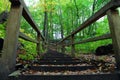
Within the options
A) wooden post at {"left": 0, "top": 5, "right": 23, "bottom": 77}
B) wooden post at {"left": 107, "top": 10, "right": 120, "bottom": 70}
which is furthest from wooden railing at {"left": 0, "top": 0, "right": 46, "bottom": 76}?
wooden post at {"left": 107, "top": 10, "right": 120, "bottom": 70}

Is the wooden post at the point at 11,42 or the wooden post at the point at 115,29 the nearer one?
the wooden post at the point at 11,42

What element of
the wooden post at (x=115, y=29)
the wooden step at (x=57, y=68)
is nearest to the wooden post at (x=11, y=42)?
the wooden step at (x=57, y=68)

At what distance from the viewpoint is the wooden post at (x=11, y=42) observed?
252 cm

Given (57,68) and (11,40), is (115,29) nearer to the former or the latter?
(57,68)

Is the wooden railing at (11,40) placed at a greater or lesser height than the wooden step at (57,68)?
greater

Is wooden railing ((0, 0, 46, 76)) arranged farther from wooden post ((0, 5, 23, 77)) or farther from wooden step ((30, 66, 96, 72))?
wooden step ((30, 66, 96, 72))

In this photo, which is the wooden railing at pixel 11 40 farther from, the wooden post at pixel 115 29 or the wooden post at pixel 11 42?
the wooden post at pixel 115 29

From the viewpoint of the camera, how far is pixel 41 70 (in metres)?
3.47

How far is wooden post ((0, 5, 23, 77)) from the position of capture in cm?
252

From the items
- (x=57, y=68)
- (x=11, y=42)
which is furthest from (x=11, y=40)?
(x=57, y=68)

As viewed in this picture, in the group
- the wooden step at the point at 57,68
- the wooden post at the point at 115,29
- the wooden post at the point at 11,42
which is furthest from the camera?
the wooden step at the point at 57,68

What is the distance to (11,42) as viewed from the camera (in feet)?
8.67

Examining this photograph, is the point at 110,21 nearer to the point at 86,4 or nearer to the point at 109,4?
the point at 109,4

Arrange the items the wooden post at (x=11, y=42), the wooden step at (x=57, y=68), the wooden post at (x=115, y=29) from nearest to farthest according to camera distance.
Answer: the wooden post at (x=11, y=42), the wooden post at (x=115, y=29), the wooden step at (x=57, y=68)
